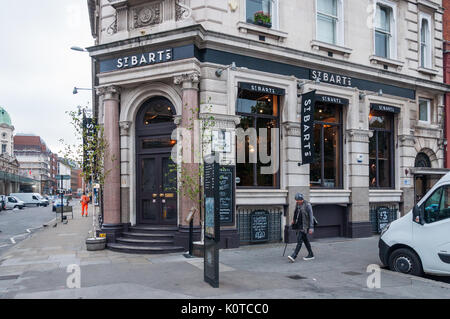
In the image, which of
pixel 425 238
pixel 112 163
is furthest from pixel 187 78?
pixel 425 238

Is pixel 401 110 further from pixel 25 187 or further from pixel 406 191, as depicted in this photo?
pixel 25 187

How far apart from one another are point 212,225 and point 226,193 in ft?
14.9

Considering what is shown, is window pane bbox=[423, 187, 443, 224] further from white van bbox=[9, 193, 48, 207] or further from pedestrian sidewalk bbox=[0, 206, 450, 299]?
white van bbox=[9, 193, 48, 207]

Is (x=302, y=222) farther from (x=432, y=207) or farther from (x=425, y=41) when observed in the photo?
(x=425, y=41)

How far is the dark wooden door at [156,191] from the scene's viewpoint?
12.9 metres

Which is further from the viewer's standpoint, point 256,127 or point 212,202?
point 256,127

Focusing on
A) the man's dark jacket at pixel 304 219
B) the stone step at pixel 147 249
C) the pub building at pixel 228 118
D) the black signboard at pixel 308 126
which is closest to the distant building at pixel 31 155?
the pub building at pixel 228 118

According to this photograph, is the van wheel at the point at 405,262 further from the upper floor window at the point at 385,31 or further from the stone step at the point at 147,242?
the upper floor window at the point at 385,31

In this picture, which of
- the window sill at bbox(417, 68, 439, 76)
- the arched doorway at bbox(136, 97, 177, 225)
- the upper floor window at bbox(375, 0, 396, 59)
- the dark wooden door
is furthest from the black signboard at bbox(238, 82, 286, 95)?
the window sill at bbox(417, 68, 439, 76)

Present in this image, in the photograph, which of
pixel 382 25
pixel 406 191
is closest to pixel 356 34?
pixel 382 25

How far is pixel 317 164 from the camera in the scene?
588 inches

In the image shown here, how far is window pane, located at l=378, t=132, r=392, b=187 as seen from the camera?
16875 millimetres

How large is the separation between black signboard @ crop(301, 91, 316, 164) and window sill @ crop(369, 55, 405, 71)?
4424mm
